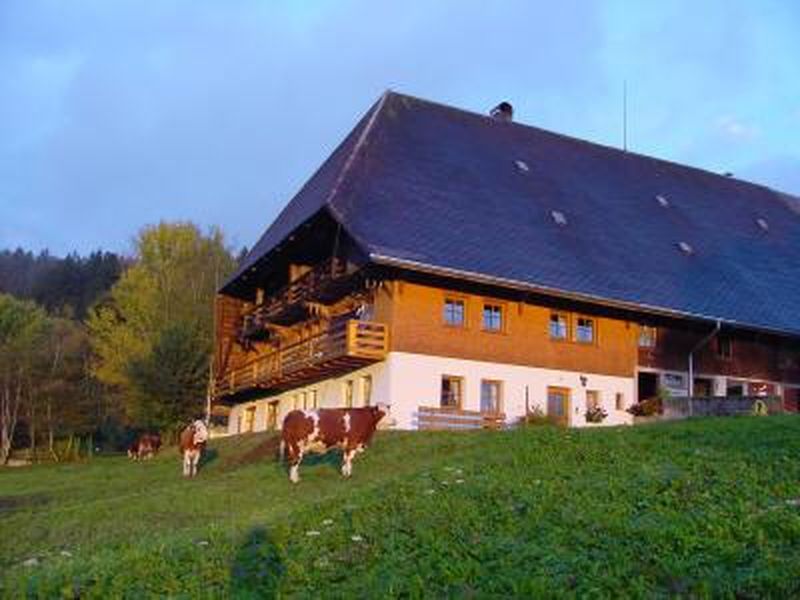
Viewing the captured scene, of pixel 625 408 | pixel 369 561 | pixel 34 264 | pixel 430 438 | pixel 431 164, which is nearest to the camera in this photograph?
pixel 369 561

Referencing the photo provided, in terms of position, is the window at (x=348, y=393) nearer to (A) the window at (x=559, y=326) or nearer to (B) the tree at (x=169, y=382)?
(A) the window at (x=559, y=326)

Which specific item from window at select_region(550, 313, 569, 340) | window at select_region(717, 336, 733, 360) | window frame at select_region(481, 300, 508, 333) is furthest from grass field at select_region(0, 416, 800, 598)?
window at select_region(717, 336, 733, 360)

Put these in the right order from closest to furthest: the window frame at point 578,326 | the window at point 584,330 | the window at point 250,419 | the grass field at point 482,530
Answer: the grass field at point 482,530
the window frame at point 578,326
the window at point 584,330
the window at point 250,419

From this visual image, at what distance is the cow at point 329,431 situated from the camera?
23453mm

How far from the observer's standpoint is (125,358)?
60.2m

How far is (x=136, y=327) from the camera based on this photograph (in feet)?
205

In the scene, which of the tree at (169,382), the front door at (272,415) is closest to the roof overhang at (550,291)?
the front door at (272,415)

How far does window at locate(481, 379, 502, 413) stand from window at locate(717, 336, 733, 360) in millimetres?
10401

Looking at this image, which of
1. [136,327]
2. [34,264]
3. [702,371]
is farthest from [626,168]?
[34,264]

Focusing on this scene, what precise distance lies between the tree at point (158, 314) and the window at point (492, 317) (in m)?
23.1

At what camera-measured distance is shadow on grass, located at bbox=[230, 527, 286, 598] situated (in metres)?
11.5

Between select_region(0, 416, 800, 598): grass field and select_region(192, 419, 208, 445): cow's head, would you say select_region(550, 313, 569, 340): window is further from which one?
select_region(0, 416, 800, 598): grass field

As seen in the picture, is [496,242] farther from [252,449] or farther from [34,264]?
[34,264]

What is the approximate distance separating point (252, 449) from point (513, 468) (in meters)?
15.6
